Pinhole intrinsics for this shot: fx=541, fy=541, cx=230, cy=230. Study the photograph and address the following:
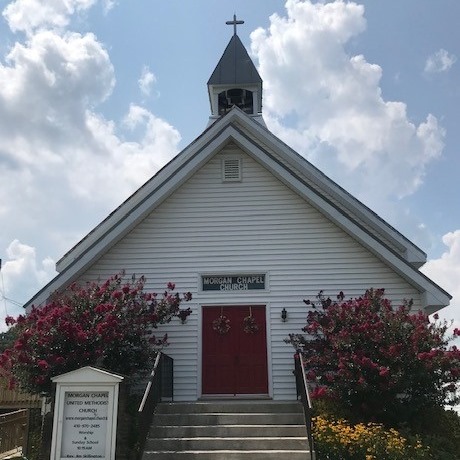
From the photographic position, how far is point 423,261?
13.4m

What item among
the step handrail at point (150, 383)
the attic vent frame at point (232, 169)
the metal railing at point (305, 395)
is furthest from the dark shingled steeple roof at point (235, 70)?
the step handrail at point (150, 383)

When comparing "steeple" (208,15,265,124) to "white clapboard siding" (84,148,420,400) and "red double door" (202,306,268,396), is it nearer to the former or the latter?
"white clapboard siding" (84,148,420,400)

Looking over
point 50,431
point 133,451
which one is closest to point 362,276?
point 133,451

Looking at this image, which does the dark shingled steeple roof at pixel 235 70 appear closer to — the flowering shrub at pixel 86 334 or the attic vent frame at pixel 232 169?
the attic vent frame at pixel 232 169

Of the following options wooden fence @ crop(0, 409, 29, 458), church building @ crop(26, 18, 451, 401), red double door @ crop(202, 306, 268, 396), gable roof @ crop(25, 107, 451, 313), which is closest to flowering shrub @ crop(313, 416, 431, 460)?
church building @ crop(26, 18, 451, 401)

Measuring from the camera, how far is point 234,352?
41.1 feet

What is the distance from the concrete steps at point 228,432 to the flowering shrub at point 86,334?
1.36 meters

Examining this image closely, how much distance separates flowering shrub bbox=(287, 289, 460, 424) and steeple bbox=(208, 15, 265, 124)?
11.5 metres

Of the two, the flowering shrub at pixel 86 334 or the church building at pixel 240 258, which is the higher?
the church building at pixel 240 258

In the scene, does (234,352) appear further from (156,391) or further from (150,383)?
(150,383)

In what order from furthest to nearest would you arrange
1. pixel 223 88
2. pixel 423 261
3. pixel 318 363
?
pixel 223 88, pixel 423 261, pixel 318 363

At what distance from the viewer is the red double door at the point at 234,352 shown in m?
12.3

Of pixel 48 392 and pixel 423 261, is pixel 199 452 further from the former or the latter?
pixel 423 261

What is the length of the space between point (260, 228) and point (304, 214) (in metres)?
1.12
